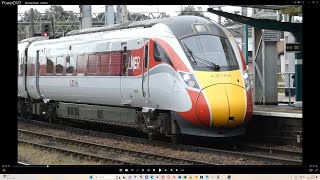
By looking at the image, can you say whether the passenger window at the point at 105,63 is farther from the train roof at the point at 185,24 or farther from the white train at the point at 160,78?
the train roof at the point at 185,24

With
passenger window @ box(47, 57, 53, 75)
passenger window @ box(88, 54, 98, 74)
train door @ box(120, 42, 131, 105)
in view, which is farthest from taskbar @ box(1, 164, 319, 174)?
passenger window @ box(47, 57, 53, 75)

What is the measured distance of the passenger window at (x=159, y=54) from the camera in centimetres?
1024

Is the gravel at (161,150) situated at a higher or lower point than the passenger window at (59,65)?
lower

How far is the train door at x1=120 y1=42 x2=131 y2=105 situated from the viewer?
11508 millimetres

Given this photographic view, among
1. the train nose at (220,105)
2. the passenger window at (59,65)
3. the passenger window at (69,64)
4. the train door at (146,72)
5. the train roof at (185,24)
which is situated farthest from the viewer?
the passenger window at (59,65)

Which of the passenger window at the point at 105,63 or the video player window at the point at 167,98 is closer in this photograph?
the video player window at the point at 167,98

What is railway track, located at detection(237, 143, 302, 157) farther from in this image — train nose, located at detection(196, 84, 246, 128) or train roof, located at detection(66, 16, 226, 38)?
train roof, located at detection(66, 16, 226, 38)

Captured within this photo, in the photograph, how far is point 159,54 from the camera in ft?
34.3

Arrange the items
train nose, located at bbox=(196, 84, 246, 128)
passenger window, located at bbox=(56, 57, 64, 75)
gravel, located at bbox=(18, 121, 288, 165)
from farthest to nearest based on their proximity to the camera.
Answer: passenger window, located at bbox=(56, 57, 64, 75)
train nose, located at bbox=(196, 84, 246, 128)
gravel, located at bbox=(18, 121, 288, 165)

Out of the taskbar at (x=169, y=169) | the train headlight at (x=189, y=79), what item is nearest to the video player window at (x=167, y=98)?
the train headlight at (x=189, y=79)

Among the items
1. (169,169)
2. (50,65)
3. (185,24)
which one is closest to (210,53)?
(185,24)

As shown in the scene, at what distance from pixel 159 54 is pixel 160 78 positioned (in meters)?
0.47
